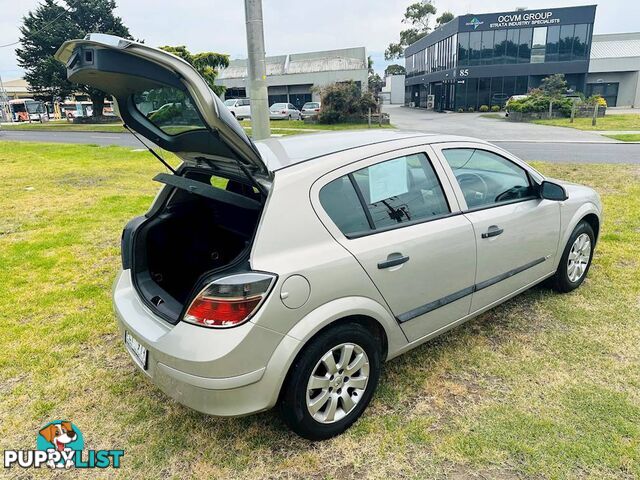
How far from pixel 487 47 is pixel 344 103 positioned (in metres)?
21.0

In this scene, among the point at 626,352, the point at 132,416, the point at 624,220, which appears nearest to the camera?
the point at 132,416

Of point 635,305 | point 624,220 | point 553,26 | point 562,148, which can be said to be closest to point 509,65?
point 553,26

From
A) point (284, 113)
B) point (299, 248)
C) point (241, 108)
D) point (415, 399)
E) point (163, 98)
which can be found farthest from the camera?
point (241, 108)

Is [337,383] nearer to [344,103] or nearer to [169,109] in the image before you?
[169,109]

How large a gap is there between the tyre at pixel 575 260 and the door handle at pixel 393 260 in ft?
6.88

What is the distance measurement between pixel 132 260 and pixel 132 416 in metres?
0.98

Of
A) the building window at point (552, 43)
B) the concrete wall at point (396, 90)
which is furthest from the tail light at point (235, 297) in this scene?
the concrete wall at point (396, 90)

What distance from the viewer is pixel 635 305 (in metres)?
3.91

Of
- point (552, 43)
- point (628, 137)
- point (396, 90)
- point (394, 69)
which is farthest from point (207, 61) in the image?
point (394, 69)

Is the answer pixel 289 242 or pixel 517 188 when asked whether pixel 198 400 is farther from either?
pixel 517 188

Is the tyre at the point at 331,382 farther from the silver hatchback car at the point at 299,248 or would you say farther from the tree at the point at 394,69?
the tree at the point at 394,69

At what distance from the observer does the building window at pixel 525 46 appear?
3803 cm

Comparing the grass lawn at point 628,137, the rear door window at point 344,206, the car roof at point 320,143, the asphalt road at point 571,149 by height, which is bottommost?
the asphalt road at point 571,149

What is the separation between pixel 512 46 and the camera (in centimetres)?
3878
